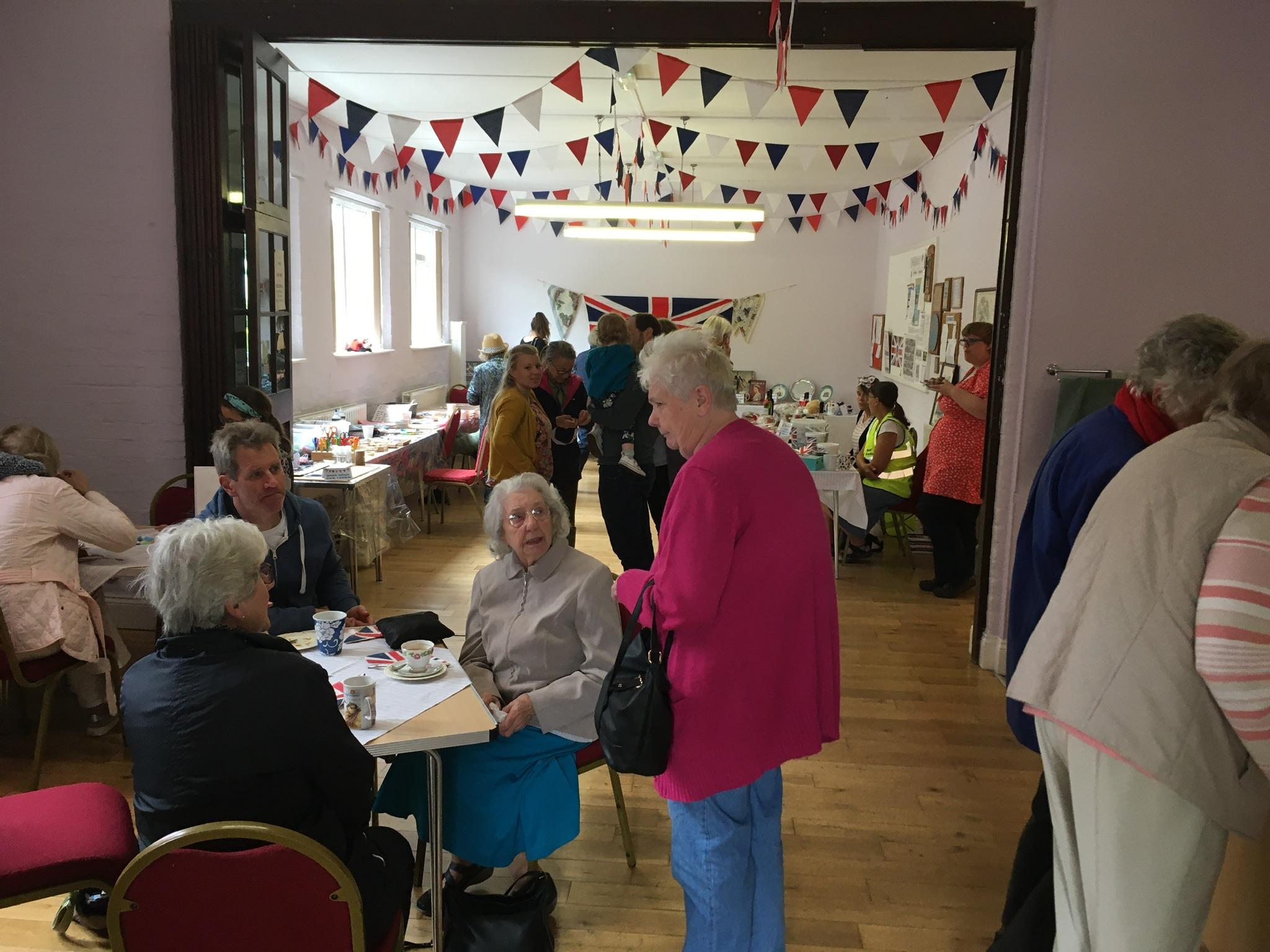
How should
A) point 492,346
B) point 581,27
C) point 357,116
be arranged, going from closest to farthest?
point 581,27 → point 357,116 → point 492,346

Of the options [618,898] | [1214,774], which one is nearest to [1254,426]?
[1214,774]

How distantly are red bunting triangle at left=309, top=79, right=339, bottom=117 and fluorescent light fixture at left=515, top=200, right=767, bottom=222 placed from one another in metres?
1.86

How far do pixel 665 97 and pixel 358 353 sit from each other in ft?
11.8

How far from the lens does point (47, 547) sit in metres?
2.93

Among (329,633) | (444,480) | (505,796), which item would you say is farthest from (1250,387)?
→ (444,480)

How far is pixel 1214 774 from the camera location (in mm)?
1450

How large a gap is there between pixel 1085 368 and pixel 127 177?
4.09 meters

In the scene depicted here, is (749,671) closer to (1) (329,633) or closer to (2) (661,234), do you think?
(1) (329,633)

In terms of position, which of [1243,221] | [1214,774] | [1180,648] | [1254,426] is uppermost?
[1243,221]

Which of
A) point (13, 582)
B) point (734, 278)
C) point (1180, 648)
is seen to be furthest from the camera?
point (734, 278)

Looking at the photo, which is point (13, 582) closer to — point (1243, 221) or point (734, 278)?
point (1243, 221)

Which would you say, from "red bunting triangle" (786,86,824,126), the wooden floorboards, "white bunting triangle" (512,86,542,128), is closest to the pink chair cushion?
the wooden floorboards

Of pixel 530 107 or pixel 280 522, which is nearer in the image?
pixel 280 522

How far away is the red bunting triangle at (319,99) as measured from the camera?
4.59 meters
